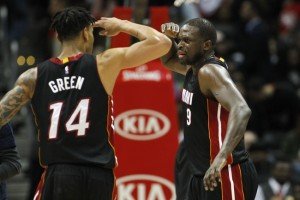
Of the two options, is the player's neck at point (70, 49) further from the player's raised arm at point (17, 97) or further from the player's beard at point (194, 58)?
the player's beard at point (194, 58)

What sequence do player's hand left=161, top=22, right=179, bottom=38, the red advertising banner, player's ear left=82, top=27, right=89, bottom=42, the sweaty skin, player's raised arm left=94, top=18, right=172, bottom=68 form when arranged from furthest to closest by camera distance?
1. the red advertising banner
2. player's hand left=161, top=22, right=179, bottom=38
3. player's ear left=82, top=27, right=89, bottom=42
4. player's raised arm left=94, top=18, right=172, bottom=68
5. the sweaty skin

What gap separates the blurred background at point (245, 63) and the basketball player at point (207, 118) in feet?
13.9

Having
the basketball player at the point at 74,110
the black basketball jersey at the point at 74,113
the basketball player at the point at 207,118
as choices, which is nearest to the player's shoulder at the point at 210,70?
the basketball player at the point at 207,118

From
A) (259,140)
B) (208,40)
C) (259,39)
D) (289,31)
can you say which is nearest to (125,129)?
(208,40)

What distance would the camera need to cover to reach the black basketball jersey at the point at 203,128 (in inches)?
260

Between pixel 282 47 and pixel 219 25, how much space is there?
134 cm

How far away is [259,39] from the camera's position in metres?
14.2

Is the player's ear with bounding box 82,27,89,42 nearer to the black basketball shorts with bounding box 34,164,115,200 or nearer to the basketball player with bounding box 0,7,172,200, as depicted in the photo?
the basketball player with bounding box 0,7,172,200

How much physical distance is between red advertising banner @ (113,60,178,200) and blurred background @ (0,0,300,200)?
210 centimetres

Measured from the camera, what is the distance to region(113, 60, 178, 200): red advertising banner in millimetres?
9102

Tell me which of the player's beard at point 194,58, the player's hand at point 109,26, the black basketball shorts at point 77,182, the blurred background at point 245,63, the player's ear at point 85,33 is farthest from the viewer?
the blurred background at point 245,63

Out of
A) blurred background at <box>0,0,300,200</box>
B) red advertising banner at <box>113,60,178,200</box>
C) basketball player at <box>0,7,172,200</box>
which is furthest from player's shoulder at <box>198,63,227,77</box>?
blurred background at <box>0,0,300,200</box>

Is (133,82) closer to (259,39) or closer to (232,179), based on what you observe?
(232,179)

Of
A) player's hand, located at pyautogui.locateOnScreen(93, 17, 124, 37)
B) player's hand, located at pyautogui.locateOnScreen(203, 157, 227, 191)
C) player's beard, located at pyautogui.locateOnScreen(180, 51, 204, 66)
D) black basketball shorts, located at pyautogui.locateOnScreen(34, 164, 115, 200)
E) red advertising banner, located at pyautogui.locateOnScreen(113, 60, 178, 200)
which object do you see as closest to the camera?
player's hand, located at pyautogui.locateOnScreen(203, 157, 227, 191)
